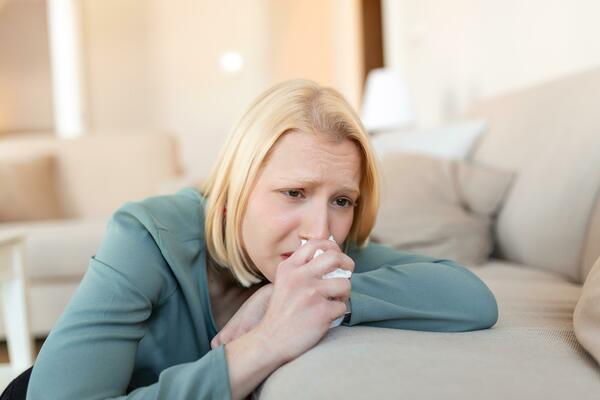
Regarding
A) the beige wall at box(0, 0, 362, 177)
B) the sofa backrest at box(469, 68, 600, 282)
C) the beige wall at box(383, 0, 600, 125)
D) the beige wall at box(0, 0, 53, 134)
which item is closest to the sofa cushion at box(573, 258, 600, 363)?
the sofa backrest at box(469, 68, 600, 282)

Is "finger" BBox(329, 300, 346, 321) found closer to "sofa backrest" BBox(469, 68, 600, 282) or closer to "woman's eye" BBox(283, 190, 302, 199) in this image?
"woman's eye" BBox(283, 190, 302, 199)

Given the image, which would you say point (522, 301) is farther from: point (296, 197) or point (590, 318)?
point (296, 197)

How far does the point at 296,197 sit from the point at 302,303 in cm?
20

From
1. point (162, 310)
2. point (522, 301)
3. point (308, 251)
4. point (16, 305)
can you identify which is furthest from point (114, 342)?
point (16, 305)

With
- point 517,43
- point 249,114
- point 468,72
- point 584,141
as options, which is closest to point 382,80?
point 468,72

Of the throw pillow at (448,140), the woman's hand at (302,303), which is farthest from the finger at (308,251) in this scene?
the throw pillow at (448,140)

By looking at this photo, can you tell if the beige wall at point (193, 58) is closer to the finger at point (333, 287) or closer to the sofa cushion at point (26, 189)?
the sofa cushion at point (26, 189)

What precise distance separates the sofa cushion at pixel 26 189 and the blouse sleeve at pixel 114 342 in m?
2.50

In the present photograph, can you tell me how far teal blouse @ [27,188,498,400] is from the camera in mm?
840

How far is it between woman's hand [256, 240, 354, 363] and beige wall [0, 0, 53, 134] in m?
6.11

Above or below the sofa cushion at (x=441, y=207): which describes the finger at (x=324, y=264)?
above

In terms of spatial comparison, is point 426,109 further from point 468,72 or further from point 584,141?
point 584,141

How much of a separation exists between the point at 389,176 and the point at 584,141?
70 cm

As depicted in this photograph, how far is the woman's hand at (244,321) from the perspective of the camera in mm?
982
